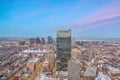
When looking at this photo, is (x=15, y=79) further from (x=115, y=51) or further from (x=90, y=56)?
(x=115, y=51)

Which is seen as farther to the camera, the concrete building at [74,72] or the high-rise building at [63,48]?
the high-rise building at [63,48]

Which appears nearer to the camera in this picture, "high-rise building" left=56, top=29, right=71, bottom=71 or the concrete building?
the concrete building

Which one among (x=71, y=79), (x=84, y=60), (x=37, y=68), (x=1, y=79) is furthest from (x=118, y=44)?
(x=1, y=79)

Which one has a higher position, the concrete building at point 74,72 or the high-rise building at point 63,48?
the high-rise building at point 63,48

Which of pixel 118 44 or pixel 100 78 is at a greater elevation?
pixel 118 44

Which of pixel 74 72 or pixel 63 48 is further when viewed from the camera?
pixel 63 48

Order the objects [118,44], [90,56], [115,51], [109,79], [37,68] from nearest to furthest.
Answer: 1. [109,79]
2. [37,68]
3. [90,56]
4. [115,51]
5. [118,44]

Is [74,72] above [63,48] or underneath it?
underneath

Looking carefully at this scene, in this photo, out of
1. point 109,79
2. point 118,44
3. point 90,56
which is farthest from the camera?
point 118,44
